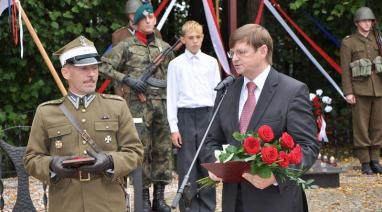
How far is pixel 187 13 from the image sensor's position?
15.8 metres

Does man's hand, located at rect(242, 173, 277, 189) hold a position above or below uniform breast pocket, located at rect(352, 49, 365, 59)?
below

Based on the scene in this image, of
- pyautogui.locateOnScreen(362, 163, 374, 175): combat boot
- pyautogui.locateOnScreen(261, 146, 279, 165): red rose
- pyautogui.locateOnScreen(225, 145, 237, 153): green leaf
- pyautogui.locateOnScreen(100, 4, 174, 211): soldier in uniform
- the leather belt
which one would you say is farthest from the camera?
pyautogui.locateOnScreen(362, 163, 374, 175): combat boot

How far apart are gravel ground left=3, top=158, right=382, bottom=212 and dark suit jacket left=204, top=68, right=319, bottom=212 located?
4666mm

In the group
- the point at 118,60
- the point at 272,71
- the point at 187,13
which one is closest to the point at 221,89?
the point at 272,71

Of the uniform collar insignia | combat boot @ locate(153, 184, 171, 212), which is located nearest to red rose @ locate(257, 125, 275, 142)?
the uniform collar insignia

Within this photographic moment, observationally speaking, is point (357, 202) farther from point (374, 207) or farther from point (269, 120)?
point (269, 120)

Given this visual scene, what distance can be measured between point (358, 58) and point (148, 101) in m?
4.42

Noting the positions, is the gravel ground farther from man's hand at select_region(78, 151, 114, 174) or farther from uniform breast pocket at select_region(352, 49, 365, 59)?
man's hand at select_region(78, 151, 114, 174)

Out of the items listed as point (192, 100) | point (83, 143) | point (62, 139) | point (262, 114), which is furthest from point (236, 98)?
point (192, 100)

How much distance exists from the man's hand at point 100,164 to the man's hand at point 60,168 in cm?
6

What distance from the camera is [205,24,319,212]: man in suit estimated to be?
4.47 m

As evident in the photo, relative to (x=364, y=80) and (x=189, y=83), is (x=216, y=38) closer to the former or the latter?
(x=189, y=83)

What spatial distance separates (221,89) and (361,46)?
731cm

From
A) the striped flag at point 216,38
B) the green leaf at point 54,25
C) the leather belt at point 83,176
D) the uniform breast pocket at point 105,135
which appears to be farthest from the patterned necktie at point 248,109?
the green leaf at point 54,25
